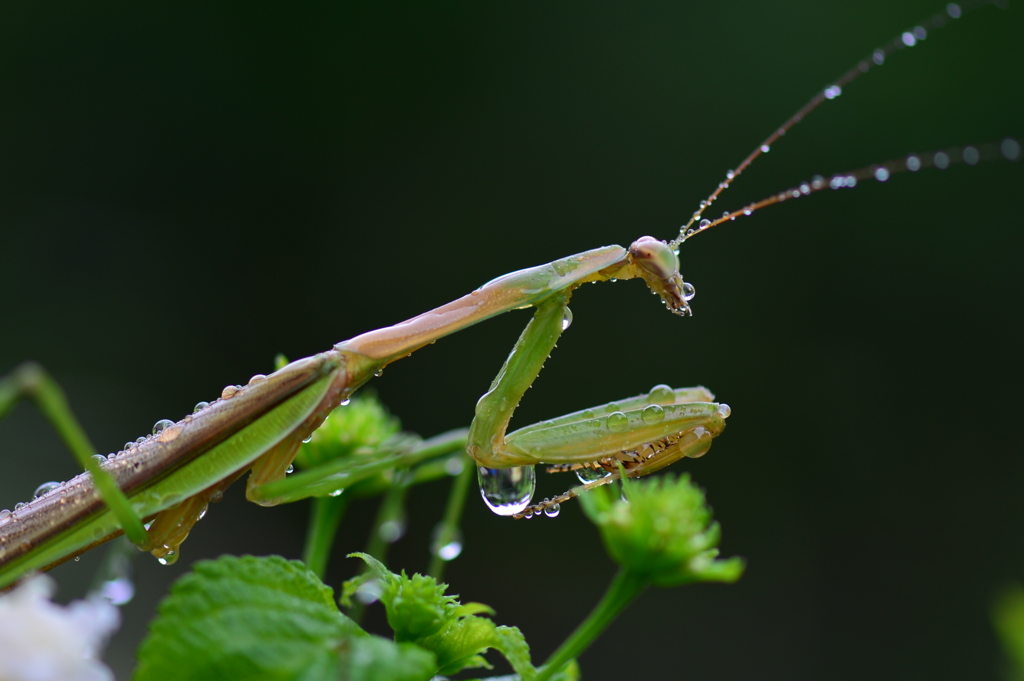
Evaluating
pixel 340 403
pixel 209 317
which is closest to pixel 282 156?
pixel 209 317

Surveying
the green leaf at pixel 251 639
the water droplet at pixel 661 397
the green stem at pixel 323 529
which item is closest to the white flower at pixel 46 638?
the green leaf at pixel 251 639

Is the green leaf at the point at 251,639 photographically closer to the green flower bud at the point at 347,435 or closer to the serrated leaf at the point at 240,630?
the serrated leaf at the point at 240,630

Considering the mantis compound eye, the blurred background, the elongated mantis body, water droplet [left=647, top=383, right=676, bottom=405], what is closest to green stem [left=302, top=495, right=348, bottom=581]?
the elongated mantis body

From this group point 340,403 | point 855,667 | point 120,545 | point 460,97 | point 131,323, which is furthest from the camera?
point 460,97

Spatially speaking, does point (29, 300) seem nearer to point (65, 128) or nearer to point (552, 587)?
point (65, 128)

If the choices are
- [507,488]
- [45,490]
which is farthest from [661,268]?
[45,490]

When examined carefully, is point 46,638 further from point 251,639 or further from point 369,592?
point 369,592
